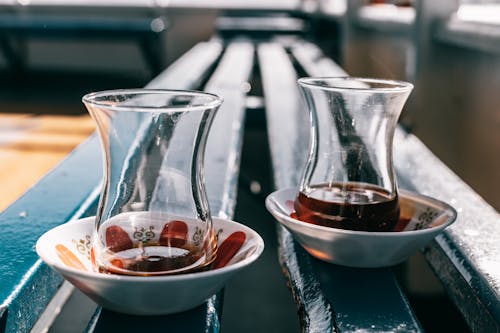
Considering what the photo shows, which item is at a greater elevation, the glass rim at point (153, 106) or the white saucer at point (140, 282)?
the glass rim at point (153, 106)

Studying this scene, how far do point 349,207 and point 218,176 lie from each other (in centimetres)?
29

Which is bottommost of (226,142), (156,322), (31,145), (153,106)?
(31,145)

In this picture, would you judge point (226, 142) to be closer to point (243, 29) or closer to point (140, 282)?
point (140, 282)

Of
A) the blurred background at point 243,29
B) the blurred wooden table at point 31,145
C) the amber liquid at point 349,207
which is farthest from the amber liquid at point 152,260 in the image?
the blurred wooden table at point 31,145

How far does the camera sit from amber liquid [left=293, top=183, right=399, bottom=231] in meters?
0.45

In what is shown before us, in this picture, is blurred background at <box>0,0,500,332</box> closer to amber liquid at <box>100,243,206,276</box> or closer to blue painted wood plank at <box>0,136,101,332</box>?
blue painted wood plank at <box>0,136,101,332</box>

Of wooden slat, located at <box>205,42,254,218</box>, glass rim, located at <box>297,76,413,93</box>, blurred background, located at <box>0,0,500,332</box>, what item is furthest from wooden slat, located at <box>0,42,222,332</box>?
blurred background, located at <box>0,0,500,332</box>

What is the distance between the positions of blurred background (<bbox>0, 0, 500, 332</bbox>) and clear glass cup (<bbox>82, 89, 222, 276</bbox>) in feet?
2.85

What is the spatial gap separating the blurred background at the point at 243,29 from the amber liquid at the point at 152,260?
0.89m

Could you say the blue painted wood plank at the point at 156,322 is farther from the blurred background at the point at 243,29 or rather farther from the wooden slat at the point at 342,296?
the blurred background at the point at 243,29

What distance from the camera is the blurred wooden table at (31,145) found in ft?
6.26

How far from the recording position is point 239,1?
17.5 ft

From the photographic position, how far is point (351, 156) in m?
0.47

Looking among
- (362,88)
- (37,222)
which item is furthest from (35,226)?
(362,88)
